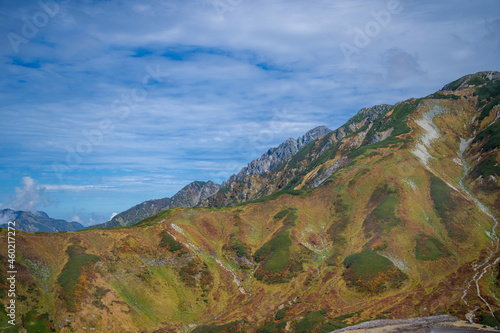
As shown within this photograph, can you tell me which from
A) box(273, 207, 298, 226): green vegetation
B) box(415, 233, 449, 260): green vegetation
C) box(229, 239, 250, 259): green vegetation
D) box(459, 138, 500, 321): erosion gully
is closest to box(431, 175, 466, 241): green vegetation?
box(459, 138, 500, 321): erosion gully

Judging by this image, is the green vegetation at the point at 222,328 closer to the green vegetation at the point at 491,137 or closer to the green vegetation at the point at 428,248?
the green vegetation at the point at 428,248

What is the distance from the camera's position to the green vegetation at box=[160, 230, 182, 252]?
127950 mm

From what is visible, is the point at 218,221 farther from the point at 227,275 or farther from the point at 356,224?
the point at 356,224

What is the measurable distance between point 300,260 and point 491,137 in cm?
14825

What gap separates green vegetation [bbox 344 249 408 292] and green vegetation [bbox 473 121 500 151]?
11152 cm

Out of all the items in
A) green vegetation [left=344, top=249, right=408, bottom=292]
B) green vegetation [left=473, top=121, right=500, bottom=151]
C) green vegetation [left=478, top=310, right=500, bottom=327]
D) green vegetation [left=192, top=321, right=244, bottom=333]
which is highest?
green vegetation [left=473, top=121, right=500, bottom=151]

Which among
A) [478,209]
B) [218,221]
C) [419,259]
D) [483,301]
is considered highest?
[218,221]

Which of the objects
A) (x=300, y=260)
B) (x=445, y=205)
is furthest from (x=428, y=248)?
(x=300, y=260)

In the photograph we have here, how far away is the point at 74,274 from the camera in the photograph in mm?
96062

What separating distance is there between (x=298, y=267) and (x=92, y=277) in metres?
84.7

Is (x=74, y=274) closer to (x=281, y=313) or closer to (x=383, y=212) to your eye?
(x=281, y=313)

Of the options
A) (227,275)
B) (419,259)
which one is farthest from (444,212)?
(227,275)

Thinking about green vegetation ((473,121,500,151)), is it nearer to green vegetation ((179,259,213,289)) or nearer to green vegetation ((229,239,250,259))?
green vegetation ((229,239,250,259))

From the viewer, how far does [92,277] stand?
98.6 metres
